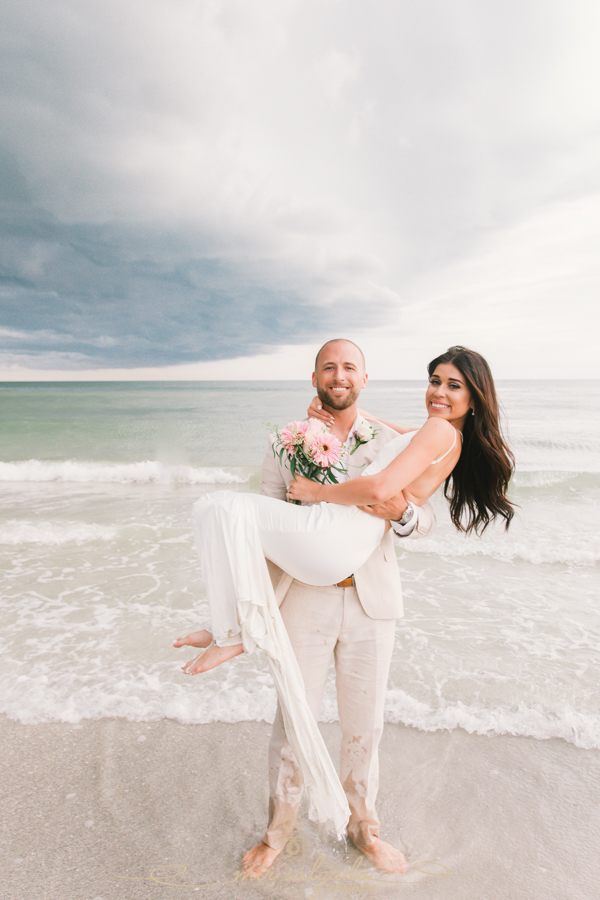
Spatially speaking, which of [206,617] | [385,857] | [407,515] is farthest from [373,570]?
[206,617]

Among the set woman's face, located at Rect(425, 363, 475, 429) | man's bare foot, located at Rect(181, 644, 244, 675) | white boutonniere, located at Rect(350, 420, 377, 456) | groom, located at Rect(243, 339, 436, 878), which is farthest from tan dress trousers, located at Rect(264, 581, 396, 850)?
woman's face, located at Rect(425, 363, 475, 429)

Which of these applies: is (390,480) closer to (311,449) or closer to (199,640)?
(311,449)

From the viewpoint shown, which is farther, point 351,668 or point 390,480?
point 351,668

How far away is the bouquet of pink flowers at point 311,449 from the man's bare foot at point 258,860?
191cm

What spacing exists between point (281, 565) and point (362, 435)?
33.9 inches

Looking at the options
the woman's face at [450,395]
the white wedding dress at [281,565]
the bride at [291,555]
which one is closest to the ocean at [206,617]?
the woman's face at [450,395]

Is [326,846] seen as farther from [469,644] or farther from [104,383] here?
[104,383]

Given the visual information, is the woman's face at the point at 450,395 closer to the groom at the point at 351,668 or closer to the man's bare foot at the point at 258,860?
the groom at the point at 351,668

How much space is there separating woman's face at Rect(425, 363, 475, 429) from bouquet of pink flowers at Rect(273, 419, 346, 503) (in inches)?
24.8

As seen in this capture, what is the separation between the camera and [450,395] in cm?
257

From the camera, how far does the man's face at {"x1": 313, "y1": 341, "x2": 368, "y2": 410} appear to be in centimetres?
254

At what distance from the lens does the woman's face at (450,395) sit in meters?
2.57

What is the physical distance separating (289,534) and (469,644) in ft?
12.2

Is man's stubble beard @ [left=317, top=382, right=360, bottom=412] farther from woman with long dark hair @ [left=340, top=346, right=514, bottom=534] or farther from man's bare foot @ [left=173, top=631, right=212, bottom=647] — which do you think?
man's bare foot @ [left=173, top=631, right=212, bottom=647]
